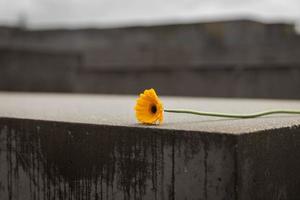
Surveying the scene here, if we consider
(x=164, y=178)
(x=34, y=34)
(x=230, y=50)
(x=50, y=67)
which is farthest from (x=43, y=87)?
(x=164, y=178)

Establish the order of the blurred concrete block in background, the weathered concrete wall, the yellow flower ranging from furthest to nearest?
the blurred concrete block in background, the yellow flower, the weathered concrete wall

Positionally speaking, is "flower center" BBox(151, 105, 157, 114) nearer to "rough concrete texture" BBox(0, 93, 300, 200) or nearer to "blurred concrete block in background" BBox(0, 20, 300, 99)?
"rough concrete texture" BBox(0, 93, 300, 200)

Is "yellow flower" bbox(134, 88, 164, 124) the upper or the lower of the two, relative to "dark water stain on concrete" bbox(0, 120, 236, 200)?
upper

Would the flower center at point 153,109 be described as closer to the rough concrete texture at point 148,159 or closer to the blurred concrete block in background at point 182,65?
the rough concrete texture at point 148,159

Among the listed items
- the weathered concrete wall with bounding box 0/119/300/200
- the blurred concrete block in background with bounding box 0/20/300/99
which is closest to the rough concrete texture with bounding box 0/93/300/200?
the weathered concrete wall with bounding box 0/119/300/200

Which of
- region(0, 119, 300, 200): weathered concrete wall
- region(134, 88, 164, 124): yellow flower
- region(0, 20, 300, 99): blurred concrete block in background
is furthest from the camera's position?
region(0, 20, 300, 99): blurred concrete block in background

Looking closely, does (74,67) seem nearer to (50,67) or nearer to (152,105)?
(50,67)

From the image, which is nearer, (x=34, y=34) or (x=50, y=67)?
(x=50, y=67)

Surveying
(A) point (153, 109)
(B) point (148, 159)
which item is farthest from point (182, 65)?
(B) point (148, 159)
